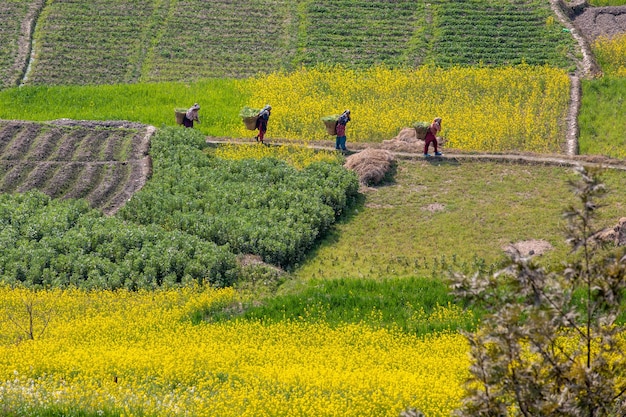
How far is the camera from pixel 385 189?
29.0 meters

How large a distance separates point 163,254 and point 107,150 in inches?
343

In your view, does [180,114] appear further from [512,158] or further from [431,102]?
[512,158]

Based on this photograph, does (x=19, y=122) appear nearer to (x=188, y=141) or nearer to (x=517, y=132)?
(x=188, y=141)

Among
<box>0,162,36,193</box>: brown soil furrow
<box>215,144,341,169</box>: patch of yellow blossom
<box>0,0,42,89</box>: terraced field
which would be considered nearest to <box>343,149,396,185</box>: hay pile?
<box>215,144,341,169</box>: patch of yellow blossom

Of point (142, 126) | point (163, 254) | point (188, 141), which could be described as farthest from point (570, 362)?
point (142, 126)

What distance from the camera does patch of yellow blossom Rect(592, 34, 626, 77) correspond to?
134ft

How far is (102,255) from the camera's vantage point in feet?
80.5

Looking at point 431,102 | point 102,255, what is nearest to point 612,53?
point 431,102

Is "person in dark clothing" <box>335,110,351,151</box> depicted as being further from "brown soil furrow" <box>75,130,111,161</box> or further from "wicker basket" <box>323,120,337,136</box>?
"brown soil furrow" <box>75,130,111,161</box>

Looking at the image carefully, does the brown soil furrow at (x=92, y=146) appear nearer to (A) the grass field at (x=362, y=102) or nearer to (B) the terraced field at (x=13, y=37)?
(A) the grass field at (x=362, y=102)

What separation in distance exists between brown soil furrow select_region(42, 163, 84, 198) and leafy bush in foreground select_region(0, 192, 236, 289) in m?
2.58

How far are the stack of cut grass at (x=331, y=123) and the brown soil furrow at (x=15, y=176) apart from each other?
905 cm

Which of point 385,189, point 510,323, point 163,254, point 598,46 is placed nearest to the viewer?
point 510,323

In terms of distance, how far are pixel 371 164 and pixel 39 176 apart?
9.77 m
